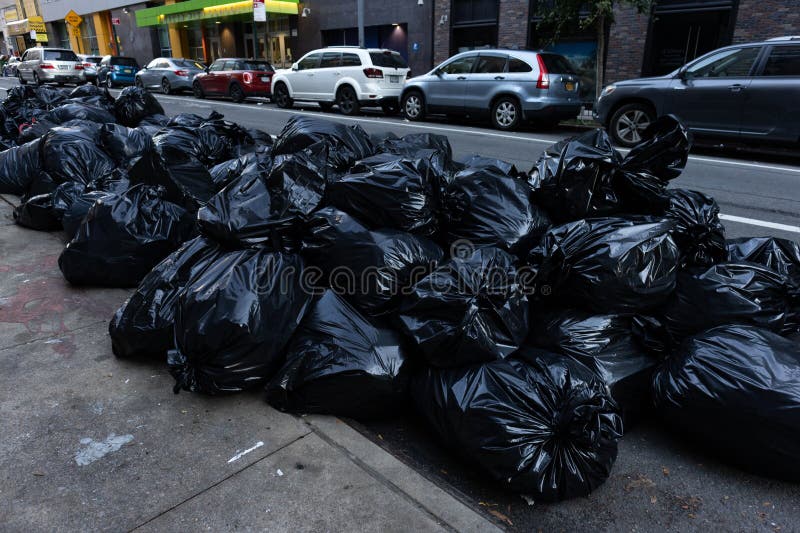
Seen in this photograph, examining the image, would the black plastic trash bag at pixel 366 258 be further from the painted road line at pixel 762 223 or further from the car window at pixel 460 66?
the car window at pixel 460 66

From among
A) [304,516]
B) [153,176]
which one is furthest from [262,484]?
[153,176]

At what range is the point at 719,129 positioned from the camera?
8.48 meters

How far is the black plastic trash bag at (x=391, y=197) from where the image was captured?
2.81 meters

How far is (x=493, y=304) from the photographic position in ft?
7.34

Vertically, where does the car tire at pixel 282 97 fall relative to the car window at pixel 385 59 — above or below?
below

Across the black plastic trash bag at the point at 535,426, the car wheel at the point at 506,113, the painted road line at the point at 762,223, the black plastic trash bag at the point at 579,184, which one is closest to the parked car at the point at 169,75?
the car wheel at the point at 506,113

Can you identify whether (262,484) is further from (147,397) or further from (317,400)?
(147,397)

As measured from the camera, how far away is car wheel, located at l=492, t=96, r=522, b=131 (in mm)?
10826

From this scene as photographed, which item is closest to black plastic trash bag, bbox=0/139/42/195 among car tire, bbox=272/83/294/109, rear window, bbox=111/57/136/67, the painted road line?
the painted road line

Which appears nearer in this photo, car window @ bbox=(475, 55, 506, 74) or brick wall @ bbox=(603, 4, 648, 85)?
car window @ bbox=(475, 55, 506, 74)

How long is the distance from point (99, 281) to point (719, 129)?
8.89 meters

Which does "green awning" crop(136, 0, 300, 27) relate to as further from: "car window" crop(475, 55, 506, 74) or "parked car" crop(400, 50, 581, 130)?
"car window" crop(475, 55, 506, 74)

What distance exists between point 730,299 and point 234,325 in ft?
7.45

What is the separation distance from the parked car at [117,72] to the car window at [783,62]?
23540 mm
